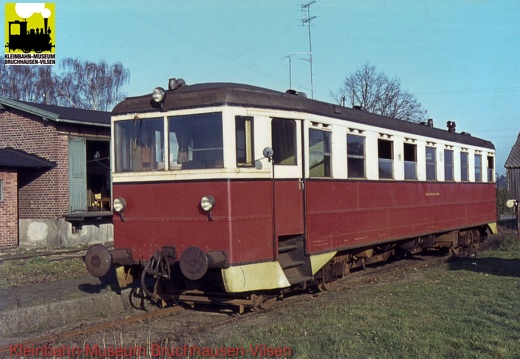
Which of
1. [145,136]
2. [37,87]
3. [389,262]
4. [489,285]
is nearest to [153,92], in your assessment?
[145,136]

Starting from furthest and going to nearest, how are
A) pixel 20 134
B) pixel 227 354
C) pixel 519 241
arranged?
1. pixel 20 134
2. pixel 519 241
3. pixel 227 354

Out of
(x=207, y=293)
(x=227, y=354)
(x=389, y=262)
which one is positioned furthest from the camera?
(x=389, y=262)

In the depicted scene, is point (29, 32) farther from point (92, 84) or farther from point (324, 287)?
point (92, 84)

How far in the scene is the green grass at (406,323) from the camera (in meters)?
6.46

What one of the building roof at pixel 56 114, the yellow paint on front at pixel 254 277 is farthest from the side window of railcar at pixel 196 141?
the building roof at pixel 56 114

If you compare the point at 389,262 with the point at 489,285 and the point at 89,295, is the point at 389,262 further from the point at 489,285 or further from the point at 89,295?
the point at 89,295

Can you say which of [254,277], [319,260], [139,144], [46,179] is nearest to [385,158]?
[319,260]

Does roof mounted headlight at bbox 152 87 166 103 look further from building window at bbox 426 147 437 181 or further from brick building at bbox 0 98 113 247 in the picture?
brick building at bbox 0 98 113 247

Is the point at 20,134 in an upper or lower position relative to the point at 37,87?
lower

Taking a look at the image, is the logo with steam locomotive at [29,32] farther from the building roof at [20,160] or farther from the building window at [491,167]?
the building window at [491,167]

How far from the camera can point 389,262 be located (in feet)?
49.8

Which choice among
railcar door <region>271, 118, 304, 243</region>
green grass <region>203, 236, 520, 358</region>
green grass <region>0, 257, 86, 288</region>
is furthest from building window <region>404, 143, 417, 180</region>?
green grass <region>0, 257, 86, 288</region>

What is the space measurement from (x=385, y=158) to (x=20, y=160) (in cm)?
1267

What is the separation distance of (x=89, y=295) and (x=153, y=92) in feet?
11.4
